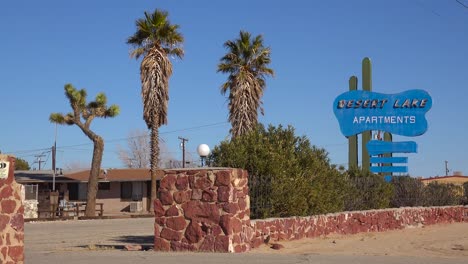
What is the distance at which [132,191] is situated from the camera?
52.2 metres

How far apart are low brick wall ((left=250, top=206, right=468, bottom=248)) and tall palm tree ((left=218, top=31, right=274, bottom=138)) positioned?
12.1 meters

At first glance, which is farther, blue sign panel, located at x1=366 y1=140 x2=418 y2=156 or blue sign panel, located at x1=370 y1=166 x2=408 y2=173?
blue sign panel, located at x1=370 y1=166 x2=408 y2=173

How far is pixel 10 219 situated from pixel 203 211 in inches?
203

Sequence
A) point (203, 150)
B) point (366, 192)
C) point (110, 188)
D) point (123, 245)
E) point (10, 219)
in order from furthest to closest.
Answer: point (110, 188) → point (366, 192) → point (203, 150) → point (123, 245) → point (10, 219)

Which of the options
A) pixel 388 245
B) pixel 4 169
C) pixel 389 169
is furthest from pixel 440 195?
pixel 4 169

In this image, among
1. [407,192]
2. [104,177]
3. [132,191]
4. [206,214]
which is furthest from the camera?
[132,191]

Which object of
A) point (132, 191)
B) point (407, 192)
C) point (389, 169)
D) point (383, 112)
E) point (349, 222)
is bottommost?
point (349, 222)

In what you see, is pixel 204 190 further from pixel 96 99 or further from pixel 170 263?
pixel 96 99

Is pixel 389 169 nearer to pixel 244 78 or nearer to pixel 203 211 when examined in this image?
pixel 244 78

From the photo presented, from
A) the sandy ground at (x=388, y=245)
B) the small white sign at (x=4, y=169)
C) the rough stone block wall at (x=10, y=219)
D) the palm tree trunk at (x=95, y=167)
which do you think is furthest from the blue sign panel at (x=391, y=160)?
the small white sign at (x=4, y=169)

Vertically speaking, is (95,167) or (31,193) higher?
(95,167)

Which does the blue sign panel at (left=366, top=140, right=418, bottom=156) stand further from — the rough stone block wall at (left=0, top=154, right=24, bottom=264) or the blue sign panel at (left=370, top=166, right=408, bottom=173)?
the rough stone block wall at (left=0, top=154, right=24, bottom=264)

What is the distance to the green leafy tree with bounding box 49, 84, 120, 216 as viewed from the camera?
4300 cm

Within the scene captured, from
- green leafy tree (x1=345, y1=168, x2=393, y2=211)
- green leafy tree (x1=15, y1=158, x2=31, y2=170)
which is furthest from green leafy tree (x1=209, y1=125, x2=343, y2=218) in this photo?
green leafy tree (x1=15, y1=158, x2=31, y2=170)
